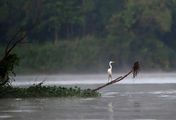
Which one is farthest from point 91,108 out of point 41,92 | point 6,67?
point 6,67

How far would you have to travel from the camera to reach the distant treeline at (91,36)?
6881 cm

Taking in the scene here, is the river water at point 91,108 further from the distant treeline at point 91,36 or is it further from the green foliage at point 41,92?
the distant treeline at point 91,36

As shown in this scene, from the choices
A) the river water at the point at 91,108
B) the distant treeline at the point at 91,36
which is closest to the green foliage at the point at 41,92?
the river water at the point at 91,108

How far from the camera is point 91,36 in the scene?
72625 millimetres

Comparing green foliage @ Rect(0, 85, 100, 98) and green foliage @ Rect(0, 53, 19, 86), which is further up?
green foliage @ Rect(0, 53, 19, 86)

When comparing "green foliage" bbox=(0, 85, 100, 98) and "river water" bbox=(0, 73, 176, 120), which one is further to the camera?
"green foliage" bbox=(0, 85, 100, 98)

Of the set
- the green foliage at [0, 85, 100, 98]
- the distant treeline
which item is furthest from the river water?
the distant treeline

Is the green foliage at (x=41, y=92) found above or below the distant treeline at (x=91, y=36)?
below

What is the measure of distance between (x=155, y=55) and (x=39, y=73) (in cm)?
1163

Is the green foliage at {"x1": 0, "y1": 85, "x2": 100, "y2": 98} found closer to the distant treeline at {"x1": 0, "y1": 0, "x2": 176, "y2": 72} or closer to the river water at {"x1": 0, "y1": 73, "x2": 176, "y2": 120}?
the river water at {"x1": 0, "y1": 73, "x2": 176, "y2": 120}

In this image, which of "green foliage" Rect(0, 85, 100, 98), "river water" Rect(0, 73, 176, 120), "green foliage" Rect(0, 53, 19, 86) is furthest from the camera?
"green foliage" Rect(0, 53, 19, 86)

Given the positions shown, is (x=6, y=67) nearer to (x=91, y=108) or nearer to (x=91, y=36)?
(x=91, y=108)

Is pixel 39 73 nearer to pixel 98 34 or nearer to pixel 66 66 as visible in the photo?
pixel 66 66

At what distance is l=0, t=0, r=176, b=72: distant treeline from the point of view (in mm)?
68812
